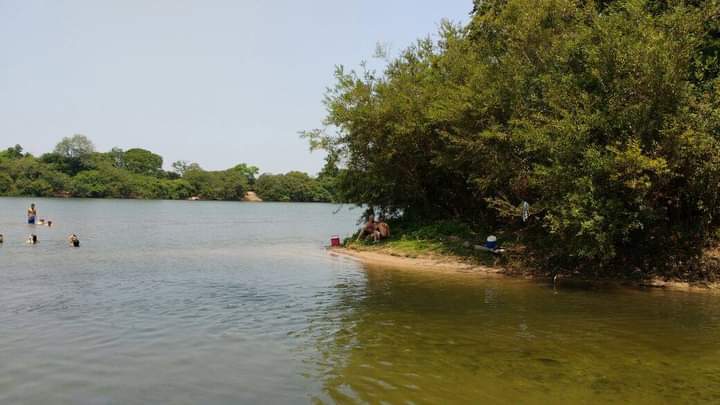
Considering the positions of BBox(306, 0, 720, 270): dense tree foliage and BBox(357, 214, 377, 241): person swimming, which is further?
BBox(357, 214, 377, 241): person swimming

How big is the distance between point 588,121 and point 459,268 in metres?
7.80

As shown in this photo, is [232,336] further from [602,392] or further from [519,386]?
[602,392]

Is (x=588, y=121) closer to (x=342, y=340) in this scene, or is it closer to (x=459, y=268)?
(x=459, y=268)

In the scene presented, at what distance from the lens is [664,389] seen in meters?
8.08

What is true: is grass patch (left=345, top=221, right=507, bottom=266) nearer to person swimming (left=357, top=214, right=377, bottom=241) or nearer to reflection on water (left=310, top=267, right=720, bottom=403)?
person swimming (left=357, top=214, right=377, bottom=241)

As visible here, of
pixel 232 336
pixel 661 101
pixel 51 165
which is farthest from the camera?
pixel 51 165

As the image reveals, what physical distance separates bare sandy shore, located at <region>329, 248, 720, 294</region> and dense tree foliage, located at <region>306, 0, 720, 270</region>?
3.03ft

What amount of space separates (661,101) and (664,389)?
421 inches

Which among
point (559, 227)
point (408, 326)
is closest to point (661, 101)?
point (559, 227)

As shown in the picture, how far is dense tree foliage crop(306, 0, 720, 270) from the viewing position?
1583 centimetres

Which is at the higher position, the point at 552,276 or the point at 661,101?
the point at 661,101

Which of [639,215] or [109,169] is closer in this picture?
[639,215]

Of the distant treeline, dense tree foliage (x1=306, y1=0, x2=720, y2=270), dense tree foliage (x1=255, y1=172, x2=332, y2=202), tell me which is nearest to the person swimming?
dense tree foliage (x1=306, y1=0, x2=720, y2=270)

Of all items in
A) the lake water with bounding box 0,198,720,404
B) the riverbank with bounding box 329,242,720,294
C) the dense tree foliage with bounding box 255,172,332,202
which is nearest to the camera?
the lake water with bounding box 0,198,720,404
